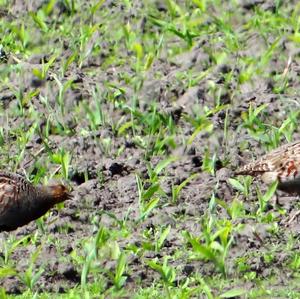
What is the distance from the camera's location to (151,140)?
11.4 metres

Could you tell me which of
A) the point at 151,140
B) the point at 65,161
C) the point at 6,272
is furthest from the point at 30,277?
the point at 151,140

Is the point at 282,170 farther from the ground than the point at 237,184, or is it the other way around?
the point at 282,170

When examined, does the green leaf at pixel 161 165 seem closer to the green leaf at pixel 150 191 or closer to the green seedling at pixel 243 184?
the green leaf at pixel 150 191

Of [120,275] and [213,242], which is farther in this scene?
[213,242]

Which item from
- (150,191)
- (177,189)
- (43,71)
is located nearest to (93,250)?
(150,191)

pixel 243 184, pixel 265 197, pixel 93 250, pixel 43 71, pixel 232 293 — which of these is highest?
pixel 232 293

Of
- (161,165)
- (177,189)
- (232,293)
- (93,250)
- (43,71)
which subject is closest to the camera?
(232,293)

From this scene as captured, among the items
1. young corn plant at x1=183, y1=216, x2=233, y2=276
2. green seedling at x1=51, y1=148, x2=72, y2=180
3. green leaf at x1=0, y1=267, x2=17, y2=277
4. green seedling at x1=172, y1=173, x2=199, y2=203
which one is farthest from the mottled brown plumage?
green leaf at x1=0, y1=267, x2=17, y2=277

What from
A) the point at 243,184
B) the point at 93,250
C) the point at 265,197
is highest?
the point at 93,250

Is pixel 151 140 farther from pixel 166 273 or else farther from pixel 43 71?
pixel 166 273

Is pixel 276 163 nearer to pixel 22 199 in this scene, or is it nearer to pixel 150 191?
pixel 150 191

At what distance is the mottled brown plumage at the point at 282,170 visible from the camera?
10523mm

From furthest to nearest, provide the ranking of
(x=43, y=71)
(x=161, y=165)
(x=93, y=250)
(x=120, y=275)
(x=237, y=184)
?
1. (x=43, y=71)
2. (x=161, y=165)
3. (x=237, y=184)
4. (x=93, y=250)
5. (x=120, y=275)

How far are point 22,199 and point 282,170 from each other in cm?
204
